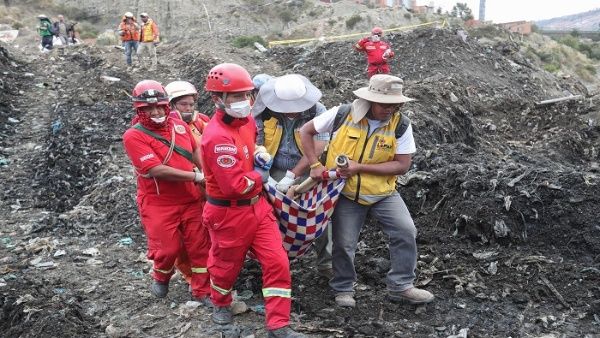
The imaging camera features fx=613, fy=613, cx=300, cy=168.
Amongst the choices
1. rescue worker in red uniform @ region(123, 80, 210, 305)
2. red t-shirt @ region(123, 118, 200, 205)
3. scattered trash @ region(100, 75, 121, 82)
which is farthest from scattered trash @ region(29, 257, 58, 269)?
scattered trash @ region(100, 75, 121, 82)

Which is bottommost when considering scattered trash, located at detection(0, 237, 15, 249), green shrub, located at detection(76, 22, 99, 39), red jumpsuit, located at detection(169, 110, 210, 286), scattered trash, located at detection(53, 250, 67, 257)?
scattered trash, located at detection(0, 237, 15, 249)

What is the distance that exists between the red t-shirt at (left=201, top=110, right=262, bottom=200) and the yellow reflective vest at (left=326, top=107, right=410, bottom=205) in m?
0.77

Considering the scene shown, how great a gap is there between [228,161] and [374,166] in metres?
1.14

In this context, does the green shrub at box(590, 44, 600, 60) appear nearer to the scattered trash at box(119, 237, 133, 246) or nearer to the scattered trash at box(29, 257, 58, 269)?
the scattered trash at box(119, 237, 133, 246)

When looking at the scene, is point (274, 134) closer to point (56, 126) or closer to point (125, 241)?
point (125, 241)

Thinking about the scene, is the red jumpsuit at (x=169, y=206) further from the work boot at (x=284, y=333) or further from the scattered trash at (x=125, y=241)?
the scattered trash at (x=125, y=241)

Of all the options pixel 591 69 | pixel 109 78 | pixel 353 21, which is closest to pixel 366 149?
pixel 109 78

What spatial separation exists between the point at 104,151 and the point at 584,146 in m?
8.68

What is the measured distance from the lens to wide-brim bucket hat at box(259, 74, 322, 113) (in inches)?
189

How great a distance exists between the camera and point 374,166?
4594mm

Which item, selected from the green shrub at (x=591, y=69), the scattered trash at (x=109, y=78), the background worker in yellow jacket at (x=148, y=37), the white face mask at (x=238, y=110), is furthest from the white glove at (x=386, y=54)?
the green shrub at (x=591, y=69)

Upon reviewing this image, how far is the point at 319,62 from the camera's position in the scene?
20.3 metres

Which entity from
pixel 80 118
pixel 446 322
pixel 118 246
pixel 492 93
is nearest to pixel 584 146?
pixel 492 93

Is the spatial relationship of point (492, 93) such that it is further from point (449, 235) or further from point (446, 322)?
point (446, 322)
